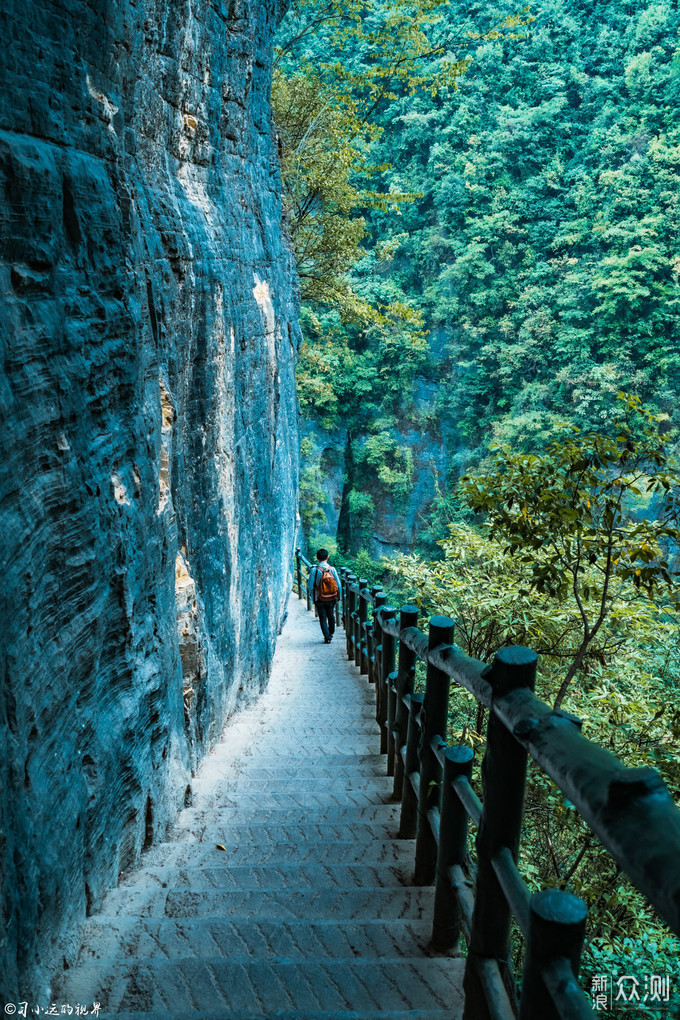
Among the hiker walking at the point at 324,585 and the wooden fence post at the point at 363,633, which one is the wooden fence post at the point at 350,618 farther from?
the wooden fence post at the point at 363,633

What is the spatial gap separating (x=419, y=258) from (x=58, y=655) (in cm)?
2386

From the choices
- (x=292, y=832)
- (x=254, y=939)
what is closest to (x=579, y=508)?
(x=292, y=832)

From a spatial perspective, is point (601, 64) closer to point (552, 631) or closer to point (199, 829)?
point (552, 631)

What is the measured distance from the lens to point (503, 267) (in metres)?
22.1

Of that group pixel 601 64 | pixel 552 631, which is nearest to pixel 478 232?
pixel 601 64

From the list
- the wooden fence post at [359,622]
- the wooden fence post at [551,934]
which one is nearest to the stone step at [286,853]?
the wooden fence post at [551,934]

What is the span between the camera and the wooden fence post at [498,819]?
1.37 meters

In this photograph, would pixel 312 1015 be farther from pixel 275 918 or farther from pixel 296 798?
pixel 296 798

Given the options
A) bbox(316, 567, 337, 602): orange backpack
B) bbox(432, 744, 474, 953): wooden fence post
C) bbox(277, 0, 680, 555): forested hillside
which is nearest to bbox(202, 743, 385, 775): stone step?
bbox(432, 744, 474, 953): wooden fence post

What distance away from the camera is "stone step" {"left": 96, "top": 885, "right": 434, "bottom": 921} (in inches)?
88.4

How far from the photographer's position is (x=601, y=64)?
22219 mm

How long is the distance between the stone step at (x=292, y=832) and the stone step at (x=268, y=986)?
96 cm

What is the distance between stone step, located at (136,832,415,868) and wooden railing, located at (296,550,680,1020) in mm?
283

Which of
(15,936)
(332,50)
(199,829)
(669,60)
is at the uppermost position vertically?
(332,50)
